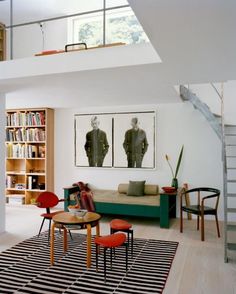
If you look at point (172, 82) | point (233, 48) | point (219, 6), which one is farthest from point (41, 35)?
point (219, 6)

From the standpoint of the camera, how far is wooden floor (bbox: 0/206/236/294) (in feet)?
9.53

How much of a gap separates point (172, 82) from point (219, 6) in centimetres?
212

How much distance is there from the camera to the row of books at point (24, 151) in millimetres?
6812

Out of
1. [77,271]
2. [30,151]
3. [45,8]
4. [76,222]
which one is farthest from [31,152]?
[77,271]

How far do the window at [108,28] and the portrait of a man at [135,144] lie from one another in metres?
1.71

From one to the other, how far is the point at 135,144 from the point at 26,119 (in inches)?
Answer: 110

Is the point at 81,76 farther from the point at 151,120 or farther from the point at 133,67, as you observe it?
the point at 151,120

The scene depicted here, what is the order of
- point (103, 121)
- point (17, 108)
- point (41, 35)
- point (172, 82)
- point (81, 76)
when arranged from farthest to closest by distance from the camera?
point (17, 108), point (103, 121), point (41, 35), point (172, 82), point (81, 76)

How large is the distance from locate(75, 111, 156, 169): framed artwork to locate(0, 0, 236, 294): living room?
0.02 meters

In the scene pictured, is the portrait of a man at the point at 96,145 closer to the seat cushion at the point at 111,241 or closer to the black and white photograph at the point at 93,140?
the black and white photograph at the point at 93,140

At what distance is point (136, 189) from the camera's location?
226 inches

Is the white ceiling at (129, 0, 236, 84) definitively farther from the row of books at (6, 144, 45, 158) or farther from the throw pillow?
the row of books at (6, 144, 45, 158)

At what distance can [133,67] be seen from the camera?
3.17 m

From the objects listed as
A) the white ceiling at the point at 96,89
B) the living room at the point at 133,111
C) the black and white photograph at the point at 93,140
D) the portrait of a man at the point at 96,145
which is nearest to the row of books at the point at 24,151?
the living room at the point at 133,111
